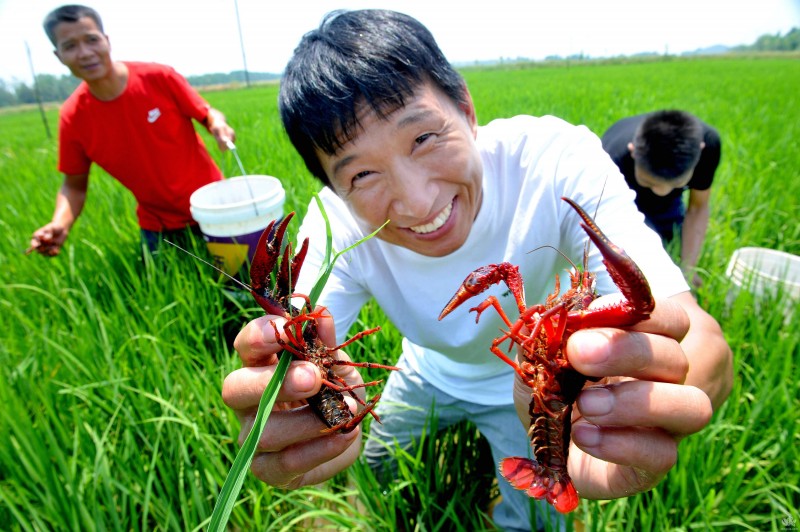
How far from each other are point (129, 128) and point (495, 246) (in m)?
3.22

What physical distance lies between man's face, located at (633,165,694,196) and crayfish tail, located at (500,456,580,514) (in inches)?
100

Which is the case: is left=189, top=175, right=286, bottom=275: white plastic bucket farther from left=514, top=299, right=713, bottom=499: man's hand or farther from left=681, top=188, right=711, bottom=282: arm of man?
left=681, top=188, right=711, bottom=282: arm of man

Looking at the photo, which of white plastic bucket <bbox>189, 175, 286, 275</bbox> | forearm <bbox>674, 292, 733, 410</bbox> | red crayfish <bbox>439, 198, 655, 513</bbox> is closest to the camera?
red crayfish <bbox>439, 198, 655, 513</bbox>

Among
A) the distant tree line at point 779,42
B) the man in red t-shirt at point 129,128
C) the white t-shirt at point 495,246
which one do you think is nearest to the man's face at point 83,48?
the man in red t-shirt at point 129,128

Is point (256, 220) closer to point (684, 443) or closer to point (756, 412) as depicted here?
point (684, 443)

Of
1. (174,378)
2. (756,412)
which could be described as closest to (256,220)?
(174,378)

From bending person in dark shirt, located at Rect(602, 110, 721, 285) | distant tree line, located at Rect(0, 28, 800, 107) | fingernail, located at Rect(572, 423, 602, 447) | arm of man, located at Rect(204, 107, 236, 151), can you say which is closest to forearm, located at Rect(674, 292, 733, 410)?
fingernail, located at Rect(572, 423, 602, 447)

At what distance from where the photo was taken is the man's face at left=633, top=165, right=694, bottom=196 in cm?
304

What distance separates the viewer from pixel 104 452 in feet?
5.35

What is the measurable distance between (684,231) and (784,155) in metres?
2.71

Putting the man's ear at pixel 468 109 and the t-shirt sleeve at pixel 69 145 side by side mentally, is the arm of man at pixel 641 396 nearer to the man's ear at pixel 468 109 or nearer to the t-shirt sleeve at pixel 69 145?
the man's ear at pixel 468 109

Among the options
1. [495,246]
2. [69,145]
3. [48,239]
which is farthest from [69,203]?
[495,246]

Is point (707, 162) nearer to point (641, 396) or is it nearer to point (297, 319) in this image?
point (641, 396)

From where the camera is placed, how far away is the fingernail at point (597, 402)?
951 mm
